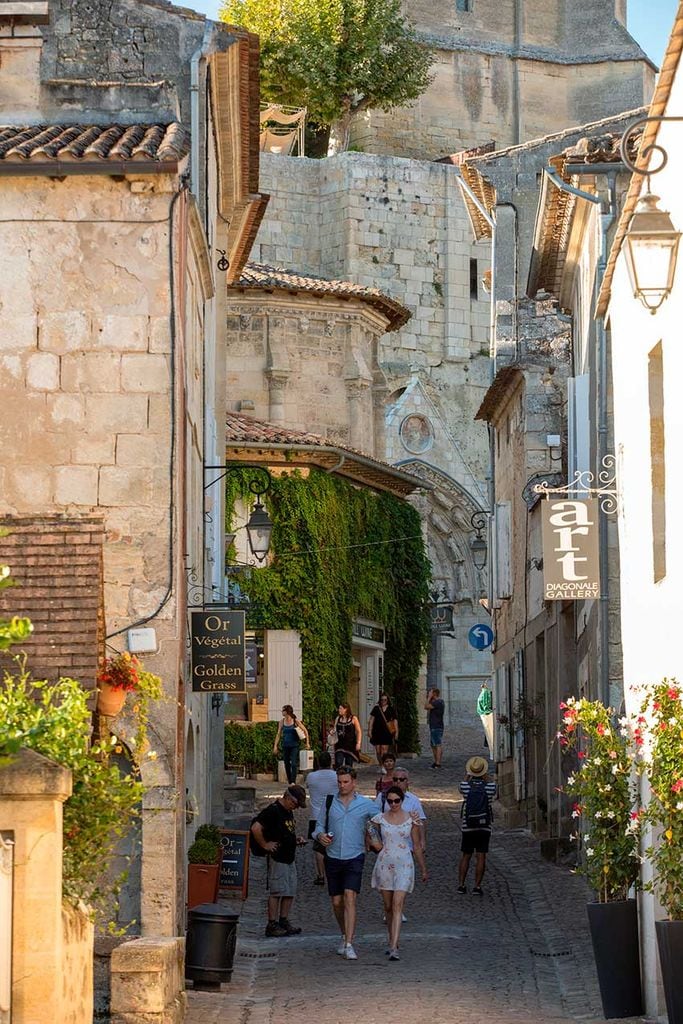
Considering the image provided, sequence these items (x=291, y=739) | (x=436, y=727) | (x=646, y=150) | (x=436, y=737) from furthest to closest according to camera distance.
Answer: (x=436, y=727) < (x=436, y=737) < (x=291, y=739) < (x=646, y=150)

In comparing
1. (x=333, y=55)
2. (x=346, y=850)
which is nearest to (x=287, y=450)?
(x=346, y=850)

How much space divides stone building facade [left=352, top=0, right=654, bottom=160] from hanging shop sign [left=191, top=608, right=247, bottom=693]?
44.1 meters

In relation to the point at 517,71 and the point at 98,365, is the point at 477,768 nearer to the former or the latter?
the point at 98,365

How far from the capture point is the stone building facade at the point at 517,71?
2375 inches

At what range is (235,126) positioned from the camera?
2211 centimetres

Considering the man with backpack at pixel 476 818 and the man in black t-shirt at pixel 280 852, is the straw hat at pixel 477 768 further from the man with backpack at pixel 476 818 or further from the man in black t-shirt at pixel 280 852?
the man in black t-shirt at pixel 280 852

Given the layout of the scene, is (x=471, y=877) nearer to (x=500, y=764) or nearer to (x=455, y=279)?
(x=500, y=764)

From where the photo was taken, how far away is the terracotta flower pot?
13883mm

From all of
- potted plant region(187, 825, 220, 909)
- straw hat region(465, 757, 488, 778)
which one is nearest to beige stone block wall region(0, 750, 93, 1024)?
potted plant region(187, 825, 220, 909)

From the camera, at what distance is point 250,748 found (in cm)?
3059

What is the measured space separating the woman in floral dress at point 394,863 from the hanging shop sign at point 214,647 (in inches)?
66.4

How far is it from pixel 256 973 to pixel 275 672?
16.8 m

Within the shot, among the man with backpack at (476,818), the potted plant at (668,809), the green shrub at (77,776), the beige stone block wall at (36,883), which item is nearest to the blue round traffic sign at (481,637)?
the man with backpack at (476,818)

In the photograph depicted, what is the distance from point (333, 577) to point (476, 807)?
14267mm
